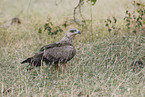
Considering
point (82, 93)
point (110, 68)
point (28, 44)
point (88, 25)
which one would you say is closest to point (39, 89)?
point (82, 93)

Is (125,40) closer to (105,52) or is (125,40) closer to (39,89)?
(105,52)

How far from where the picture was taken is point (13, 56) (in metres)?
6.32

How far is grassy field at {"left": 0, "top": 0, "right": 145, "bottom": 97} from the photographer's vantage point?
4.30m

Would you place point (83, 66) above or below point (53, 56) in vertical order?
below

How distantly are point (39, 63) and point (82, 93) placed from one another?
135 centimetres

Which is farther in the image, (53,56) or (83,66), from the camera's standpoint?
(83,66)

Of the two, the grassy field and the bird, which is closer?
the grassy field

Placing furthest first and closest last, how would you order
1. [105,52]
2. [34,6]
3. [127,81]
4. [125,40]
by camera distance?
[34,6], [125,40], [105,52], [127,81]

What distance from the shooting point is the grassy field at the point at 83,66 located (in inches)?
169

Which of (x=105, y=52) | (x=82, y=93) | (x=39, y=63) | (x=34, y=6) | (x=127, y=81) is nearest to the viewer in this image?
(x=82, y=93)

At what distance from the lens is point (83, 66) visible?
5422 millimetres

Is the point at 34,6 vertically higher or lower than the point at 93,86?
higher

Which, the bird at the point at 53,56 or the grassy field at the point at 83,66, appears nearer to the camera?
the grassy field at the point at 83,66

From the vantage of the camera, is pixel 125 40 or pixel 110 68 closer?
pixel 110 68
